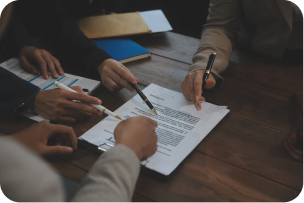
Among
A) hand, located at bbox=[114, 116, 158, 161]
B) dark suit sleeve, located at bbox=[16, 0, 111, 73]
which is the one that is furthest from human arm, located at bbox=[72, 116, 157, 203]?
dark suit sleeve, located at bbox=[16, 0, 111, 73]

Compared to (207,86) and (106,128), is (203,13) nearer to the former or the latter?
(207,86)

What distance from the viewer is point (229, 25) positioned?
1319 mm

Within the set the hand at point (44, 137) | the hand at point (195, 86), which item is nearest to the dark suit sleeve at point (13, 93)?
the hand at point (44, 137)

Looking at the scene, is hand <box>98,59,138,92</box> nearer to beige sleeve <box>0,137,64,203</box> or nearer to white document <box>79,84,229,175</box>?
white document <box>79,84,229,175</box>

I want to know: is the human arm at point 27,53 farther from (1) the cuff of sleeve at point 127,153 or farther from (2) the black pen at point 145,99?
(1) the cuff of sleeve at point 127,153

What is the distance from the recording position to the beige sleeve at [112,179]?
541 millimetres

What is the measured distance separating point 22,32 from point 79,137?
76cm

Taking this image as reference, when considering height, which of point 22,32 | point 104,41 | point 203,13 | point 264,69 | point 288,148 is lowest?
point 203,13

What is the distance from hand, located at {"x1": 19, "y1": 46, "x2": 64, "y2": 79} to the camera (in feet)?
3.69

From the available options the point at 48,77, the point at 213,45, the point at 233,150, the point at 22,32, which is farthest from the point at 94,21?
the point at 233,150

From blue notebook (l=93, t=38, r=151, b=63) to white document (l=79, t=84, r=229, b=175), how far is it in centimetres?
27

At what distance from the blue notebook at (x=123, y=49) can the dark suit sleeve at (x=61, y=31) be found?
0.09 m

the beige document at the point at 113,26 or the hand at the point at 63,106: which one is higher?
the hand at the point at 63,106

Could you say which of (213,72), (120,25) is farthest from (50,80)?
(213,72)
